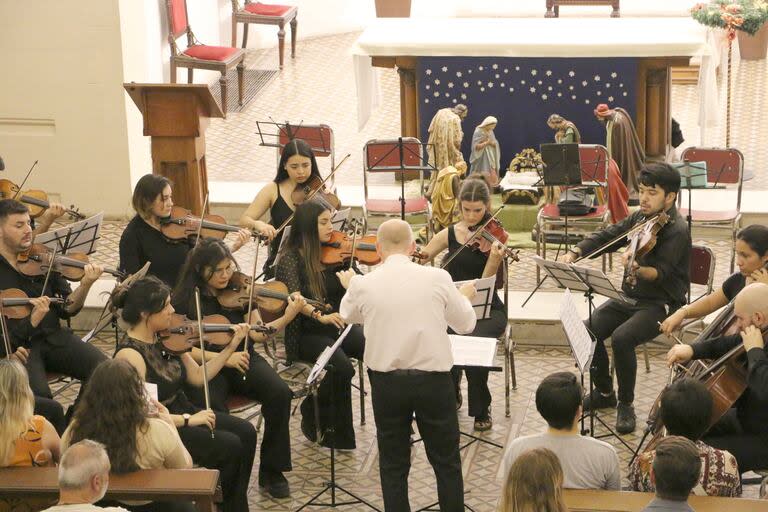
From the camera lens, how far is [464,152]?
1030 cm

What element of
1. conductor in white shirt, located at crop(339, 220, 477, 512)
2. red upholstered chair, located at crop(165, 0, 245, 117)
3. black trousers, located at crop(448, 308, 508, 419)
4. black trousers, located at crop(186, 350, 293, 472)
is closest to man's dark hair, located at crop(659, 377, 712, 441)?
conductor in white shirt, located at crop(339, 220, 477, 512)

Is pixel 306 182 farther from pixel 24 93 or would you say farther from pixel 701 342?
pixel 24 93

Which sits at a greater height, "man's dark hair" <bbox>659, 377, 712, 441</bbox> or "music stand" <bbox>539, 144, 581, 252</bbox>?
"music stand" <bbox>539, 144, 581, 252</bbox>

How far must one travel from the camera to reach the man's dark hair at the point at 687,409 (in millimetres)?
4773

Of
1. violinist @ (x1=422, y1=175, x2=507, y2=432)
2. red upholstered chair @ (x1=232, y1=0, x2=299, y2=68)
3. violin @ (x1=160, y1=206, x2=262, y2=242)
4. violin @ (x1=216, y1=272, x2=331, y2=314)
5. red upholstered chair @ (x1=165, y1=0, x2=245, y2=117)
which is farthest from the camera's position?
red upholstered chair @ (x1=232, y1=0, x2=299, y2=68)

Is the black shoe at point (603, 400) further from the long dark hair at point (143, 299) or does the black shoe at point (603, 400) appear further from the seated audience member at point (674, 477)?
the seated audience member at point (674, 477)

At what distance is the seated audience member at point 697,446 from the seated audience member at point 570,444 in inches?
7.5

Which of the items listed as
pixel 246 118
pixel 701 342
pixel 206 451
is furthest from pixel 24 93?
pixel 701 342

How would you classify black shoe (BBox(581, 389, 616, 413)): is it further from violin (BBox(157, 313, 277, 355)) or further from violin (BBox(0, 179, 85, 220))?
violin (BBox(0, 179, 85, 220))

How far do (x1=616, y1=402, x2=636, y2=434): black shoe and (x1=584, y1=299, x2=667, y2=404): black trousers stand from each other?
3 cm

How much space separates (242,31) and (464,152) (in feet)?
13.8

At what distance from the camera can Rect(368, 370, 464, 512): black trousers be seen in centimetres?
517

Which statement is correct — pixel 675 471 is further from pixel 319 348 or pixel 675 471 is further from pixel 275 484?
pixel 319 348

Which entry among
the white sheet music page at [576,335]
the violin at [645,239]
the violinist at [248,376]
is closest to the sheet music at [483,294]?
the white sheet music page at [576,335]
